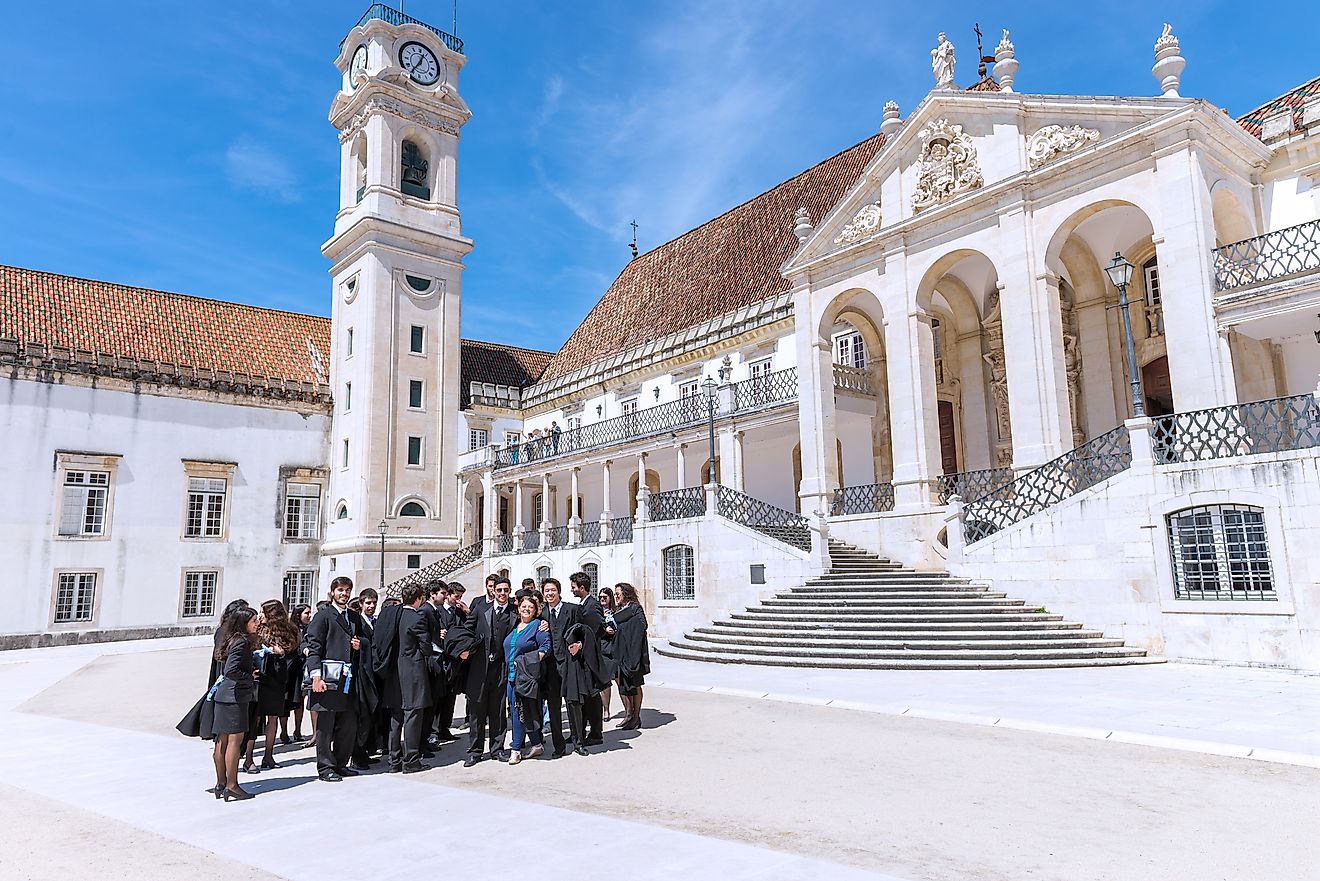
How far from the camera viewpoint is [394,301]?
34.3 m

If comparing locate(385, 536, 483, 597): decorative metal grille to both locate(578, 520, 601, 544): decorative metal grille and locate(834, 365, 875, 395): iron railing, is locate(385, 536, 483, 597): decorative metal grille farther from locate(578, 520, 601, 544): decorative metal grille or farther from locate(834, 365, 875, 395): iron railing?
locate(834, 365, 875, 395): iron railing

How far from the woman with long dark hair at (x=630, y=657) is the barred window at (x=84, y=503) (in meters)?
27.6

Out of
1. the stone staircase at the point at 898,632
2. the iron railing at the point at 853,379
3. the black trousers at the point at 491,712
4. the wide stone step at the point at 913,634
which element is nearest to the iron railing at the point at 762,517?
the stone staircase at the point at 898,632

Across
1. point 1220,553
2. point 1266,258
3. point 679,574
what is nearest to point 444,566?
point 679,574

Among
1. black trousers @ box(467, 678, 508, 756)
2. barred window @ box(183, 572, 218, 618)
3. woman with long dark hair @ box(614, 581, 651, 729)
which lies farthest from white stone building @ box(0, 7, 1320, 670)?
black trousers @ box(467, 678, 508, 756)

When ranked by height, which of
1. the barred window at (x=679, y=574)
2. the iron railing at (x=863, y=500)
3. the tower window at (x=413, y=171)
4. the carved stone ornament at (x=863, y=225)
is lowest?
the barred window at (x=679, y=574)

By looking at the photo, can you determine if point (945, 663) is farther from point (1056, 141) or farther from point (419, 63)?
point (419, 63)

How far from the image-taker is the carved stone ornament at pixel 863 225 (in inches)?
834

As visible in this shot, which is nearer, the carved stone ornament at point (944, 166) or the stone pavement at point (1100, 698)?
the stone pavement at point (1100, 698)

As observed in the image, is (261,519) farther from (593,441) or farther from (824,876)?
(824,876)

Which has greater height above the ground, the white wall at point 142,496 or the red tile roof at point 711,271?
the red tile roof at point 711,271

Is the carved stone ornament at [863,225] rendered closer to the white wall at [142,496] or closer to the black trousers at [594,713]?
the black trousers at [594,713]

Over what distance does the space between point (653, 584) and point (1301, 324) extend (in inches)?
574

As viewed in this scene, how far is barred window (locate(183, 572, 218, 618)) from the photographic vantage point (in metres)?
30.7
